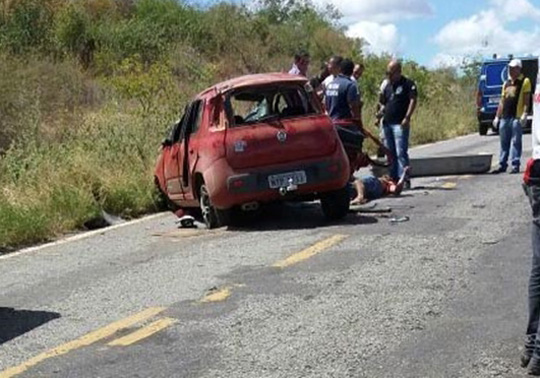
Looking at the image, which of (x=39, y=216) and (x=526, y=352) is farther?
(x=39, y=216)

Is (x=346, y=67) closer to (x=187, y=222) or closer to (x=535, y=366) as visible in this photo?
(x=187, y=222)

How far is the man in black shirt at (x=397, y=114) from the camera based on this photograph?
47.5 feet

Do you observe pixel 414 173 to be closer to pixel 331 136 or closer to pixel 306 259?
pixel 331 136

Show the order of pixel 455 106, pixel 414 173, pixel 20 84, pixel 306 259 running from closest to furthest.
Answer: pixel 306 259 → pixel 414 173 → pixel 20 84 → pixel 455 106

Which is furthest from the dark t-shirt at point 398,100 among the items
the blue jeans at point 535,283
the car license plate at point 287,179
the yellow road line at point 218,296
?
the blue jeans at point 535,283

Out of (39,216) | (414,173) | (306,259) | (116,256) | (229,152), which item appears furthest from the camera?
(414,173)

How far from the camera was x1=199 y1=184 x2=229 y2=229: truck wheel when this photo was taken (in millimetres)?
11914

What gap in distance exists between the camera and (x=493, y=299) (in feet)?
25.0

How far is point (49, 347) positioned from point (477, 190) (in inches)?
335

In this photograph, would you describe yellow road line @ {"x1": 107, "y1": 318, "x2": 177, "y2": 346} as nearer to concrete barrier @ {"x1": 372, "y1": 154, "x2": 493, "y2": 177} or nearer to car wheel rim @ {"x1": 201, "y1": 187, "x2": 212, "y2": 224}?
car wheel rim @ {"x1": 201, "y1": 187, "x2": 212, "y2": 224}

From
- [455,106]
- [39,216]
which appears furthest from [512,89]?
[455,106]

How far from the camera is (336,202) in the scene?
11.9 meters

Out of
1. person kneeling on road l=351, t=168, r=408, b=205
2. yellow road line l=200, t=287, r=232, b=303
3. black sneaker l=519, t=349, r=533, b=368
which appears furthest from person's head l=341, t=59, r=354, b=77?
black sneaker l=519, t=349, r=533, b=368

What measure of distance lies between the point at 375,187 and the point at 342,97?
1.27 metres
